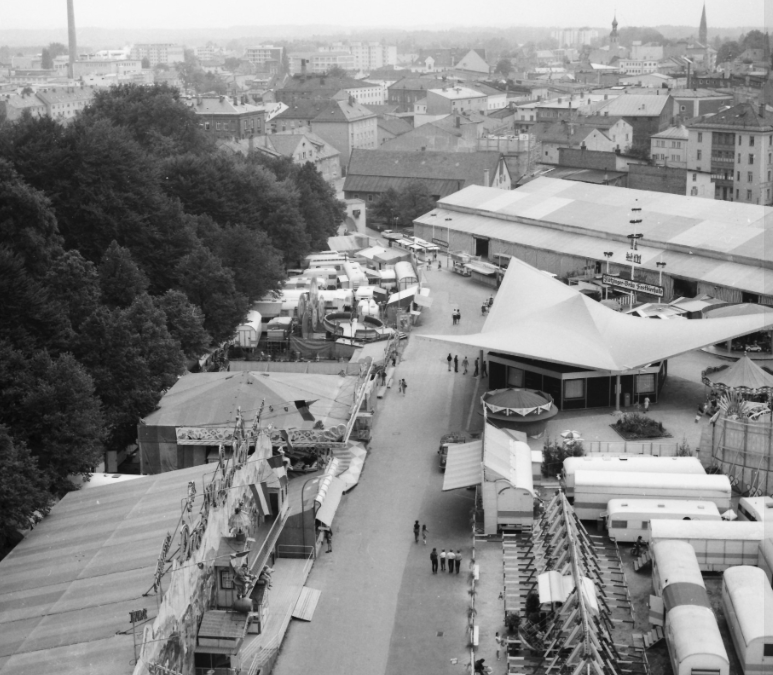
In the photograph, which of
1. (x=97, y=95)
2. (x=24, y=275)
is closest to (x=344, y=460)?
(x=24, y=275)

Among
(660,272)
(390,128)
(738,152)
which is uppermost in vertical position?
(390,128)

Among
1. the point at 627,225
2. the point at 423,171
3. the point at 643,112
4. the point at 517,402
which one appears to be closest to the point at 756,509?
the point at 517,402

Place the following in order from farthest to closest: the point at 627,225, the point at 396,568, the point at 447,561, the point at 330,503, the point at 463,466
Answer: the point at 627,225 < the point at 463,466 < the point at 330,503 < the point at 396,568 < the point at 447,561

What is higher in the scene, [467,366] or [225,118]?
[225,118]

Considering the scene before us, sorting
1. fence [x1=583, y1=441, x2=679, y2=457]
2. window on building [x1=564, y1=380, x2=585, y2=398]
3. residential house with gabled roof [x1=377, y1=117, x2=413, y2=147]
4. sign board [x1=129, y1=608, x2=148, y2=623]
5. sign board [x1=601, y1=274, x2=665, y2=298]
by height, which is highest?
residential house with gabled roof [x1=377, y1=117, x2=413, y2=147]

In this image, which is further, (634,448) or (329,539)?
(634,448)

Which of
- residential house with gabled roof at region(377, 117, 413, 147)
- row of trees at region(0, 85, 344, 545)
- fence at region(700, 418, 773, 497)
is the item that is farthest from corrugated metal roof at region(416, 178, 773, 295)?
residential house with gabled roof at region(377, 117, 413, 147)

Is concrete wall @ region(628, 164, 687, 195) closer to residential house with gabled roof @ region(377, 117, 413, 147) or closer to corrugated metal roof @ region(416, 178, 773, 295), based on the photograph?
corrugated metal roof @ region(416, 178, 773, 295)

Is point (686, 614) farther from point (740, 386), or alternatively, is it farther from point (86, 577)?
point (740, 386)
